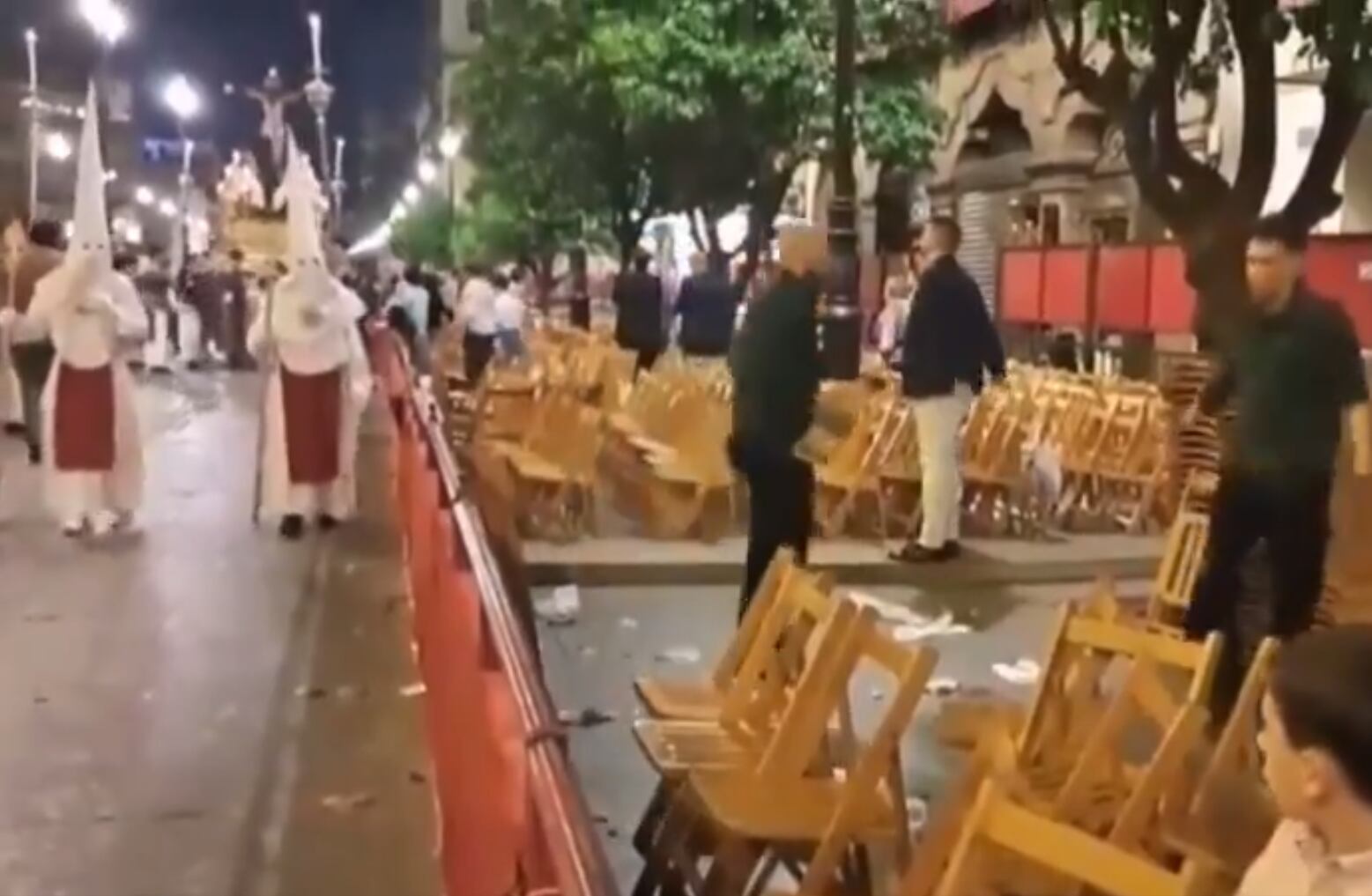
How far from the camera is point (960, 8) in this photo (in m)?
30.8

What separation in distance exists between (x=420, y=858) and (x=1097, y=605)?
231 cm

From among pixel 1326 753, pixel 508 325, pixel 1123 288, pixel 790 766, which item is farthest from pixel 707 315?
pixel 1326 753

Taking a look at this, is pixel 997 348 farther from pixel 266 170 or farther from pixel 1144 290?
pixel 266 170

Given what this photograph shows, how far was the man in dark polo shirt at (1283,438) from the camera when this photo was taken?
7.64m

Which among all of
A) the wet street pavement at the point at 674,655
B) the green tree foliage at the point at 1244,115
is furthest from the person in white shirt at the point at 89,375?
the green tree foliage at the point at 1244,115

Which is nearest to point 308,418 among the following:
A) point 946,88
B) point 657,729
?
point 657,729

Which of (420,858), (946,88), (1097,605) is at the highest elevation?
(946,88)

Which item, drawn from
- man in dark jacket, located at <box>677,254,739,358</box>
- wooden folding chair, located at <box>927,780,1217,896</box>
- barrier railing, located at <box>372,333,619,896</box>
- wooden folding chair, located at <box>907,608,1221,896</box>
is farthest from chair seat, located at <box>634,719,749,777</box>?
man in dark jacket, located at <box>677,254,739,358</box>

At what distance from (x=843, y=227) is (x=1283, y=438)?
8.98m

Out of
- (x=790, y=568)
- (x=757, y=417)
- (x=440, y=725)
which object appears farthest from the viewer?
(x=757, y=417)

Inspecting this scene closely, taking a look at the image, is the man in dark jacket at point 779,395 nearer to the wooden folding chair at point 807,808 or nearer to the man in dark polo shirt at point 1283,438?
the man in dark polo shirt at point 1283,438

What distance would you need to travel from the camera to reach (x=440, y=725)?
22.5 ft

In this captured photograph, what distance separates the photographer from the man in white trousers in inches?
554

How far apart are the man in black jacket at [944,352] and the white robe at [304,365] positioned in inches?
147
